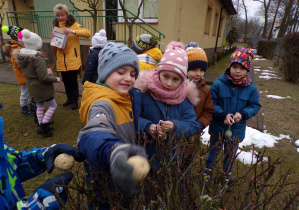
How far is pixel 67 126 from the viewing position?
372cm

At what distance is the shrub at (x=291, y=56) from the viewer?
26.2 ft

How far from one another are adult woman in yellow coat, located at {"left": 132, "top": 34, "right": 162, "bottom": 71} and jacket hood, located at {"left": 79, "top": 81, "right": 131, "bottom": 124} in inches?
54.0

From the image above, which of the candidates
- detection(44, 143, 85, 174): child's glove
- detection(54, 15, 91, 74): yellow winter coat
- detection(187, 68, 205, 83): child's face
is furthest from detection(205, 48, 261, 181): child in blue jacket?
detection(54, 15, 91, 74): yellow winter coat

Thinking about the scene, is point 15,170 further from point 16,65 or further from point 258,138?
point 258,138

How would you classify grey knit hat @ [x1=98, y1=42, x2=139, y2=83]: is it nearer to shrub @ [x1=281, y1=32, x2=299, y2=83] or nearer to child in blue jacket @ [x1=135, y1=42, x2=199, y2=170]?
child in blue jacket @ [x1=135, y1=42, x2=199, y2=170]

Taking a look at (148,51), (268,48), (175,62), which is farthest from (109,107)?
(268,48)

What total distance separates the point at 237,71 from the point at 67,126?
317cm

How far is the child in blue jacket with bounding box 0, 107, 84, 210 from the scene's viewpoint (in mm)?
988

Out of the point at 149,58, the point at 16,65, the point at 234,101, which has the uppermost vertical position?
the point at 149,58

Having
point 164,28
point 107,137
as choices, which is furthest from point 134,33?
point 107,137

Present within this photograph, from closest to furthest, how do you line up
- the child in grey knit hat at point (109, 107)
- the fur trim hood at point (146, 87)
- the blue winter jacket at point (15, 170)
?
1. the child in grey knit hat at point (109, 107)
2. the blue winter jacket at point (15, 170)
3. the fur trim hood at point (146, 87)

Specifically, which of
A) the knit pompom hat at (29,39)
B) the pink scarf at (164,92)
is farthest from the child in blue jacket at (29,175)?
the knit pompom hat at (29,39)

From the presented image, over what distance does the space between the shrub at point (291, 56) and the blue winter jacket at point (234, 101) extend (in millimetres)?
7715

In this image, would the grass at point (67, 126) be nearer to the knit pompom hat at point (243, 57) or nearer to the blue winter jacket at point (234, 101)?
the blue winter jacket at point (234, 101)
